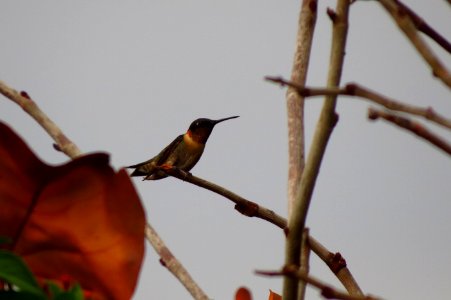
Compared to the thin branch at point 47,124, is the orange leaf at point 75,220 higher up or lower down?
lower down

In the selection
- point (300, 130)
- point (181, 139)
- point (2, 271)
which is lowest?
point (2, 271)

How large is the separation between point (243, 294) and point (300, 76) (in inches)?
12.0

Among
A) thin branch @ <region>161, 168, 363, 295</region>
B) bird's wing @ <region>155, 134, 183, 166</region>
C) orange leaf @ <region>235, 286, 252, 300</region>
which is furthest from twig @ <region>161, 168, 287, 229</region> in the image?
bird's wing @ <region>155, 134, 183, 166</region>

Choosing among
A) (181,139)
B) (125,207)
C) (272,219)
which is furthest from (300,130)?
(181,139)

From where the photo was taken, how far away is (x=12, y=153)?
501mm

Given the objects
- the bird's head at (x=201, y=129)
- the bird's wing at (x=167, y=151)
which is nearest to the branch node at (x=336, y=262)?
the bird's wing at (x=167, y=151)

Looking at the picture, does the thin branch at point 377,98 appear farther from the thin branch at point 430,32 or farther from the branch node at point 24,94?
the branch node at point 24,94

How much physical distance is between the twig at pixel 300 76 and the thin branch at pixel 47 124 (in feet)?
0.93

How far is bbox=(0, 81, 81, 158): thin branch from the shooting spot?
2.82ft

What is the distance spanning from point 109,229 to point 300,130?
12.4 inches

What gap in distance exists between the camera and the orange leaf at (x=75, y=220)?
51cm

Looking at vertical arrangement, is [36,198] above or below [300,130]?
below

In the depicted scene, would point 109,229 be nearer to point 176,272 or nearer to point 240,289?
point 240,289

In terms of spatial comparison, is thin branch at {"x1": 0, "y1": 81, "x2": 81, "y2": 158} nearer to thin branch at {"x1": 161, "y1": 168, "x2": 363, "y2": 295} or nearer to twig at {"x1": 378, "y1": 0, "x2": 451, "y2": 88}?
thin branch at {"x1": 161, "y1": 168, "x2": 363, "y2": 295}
